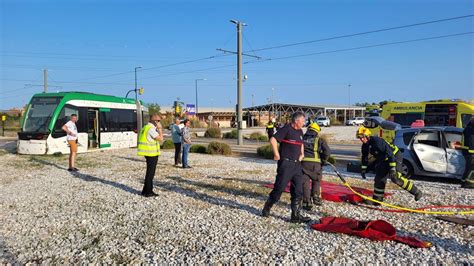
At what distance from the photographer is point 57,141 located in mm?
16672

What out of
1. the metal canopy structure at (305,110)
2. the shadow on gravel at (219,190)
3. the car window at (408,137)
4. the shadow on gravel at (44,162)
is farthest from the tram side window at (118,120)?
the metal canopy structure at (305,110)

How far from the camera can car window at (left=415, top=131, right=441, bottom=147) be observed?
34.6 ft

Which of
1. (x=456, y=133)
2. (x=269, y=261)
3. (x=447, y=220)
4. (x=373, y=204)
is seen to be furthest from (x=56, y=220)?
(x=456, y=133)

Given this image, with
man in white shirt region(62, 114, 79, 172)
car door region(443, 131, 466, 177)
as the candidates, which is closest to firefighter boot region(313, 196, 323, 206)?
car door region(443, 131, 466, 177)

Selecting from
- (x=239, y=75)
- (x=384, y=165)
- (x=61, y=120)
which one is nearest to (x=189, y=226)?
(x=384, y=165)

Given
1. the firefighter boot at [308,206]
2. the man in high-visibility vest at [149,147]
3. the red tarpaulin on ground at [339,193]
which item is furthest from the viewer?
the man in high-visibility vest at [149,147]

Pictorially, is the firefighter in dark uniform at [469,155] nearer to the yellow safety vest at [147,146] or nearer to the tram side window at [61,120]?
the yellow safety vest at [147,146]

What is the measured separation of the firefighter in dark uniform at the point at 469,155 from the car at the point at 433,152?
0.46 m

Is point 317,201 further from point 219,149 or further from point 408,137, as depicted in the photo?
point 219,149

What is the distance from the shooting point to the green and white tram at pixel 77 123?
16.4 metres

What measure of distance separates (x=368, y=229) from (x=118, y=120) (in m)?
17.4

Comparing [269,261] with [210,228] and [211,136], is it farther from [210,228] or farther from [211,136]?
[211,136]

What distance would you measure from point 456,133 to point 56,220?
32.6 ft

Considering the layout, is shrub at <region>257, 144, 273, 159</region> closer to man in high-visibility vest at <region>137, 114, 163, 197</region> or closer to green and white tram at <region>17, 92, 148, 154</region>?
green and white tram at <region>17, 92, 148, 154</region>
